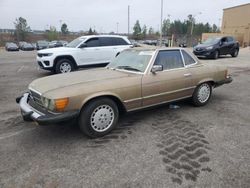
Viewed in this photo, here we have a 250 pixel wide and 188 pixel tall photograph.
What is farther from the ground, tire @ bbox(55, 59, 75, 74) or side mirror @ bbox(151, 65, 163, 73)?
side mirror @ bbox(151, 65, 163, 73)

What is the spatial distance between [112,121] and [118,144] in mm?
474

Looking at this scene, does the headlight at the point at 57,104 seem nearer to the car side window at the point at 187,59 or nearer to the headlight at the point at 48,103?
the headlight at the point at 48,103

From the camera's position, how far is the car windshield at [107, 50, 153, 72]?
4496mm

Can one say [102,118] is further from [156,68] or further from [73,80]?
[156,68]

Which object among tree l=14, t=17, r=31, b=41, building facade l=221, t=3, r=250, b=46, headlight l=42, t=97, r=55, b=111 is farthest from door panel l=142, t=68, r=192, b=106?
tree l=14, t=17, r=31, b=41

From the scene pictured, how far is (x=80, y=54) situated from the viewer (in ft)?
32.2

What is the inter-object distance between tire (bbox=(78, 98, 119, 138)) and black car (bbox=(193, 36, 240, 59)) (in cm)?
1385

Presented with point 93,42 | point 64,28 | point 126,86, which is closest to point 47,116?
point 126,86

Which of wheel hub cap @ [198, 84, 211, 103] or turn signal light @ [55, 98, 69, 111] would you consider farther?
wheel hub cap @ [198, 84, 211, 103]

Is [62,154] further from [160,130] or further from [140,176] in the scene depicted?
[160,130]

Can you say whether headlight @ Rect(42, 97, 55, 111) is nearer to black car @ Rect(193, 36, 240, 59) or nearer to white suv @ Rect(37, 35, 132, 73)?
white suv @ Rect(37, 35, 132, 73)

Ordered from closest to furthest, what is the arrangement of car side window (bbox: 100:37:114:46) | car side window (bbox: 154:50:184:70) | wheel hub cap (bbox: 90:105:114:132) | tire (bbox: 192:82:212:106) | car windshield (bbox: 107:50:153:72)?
wheel hub cap (bbox: 90:105:114:132), car windshield (bbox: 107:50:153:72), car side window (bbox: 154:50:184:70), tire (bbox: 192:82:212:106), car side window (bbox: 100:37:114:46)

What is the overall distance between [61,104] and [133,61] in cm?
190

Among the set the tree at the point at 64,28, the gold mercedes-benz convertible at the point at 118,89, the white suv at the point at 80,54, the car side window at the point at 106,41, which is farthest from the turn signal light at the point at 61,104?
the tree at the point at 64,28
